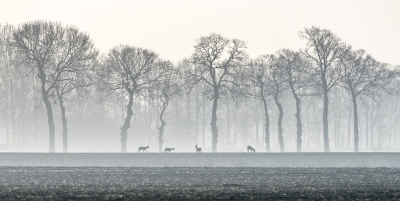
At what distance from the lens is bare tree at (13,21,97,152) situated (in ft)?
272

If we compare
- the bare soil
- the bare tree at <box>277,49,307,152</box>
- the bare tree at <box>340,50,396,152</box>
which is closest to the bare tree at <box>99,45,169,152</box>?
the bare tree at <box>277,49,307,152</box>

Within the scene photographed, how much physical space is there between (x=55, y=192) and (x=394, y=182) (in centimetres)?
1782

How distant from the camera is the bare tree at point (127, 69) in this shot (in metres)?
87.2

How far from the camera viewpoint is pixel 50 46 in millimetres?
82938

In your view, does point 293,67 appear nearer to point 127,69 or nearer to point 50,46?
point 127,69

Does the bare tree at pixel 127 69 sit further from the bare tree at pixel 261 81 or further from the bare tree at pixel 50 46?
the bare tree at pixel 261 81

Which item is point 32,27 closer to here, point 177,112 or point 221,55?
point 221,55

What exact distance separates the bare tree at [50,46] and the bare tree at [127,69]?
2972mm

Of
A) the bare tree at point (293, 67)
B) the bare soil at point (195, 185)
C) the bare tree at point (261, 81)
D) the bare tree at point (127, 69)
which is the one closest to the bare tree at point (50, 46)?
the bare tree at point (127, 69)

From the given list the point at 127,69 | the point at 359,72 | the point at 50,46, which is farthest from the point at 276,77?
the point at 50,46

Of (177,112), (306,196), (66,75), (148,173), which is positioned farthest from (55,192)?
(177,112)

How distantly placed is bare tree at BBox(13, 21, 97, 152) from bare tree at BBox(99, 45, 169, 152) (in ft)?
9.75

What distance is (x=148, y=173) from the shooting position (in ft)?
180

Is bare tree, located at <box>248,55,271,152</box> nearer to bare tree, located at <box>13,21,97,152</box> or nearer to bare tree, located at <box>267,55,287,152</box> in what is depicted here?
bare tree, located at <box>267,55,287,152</box>
